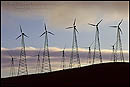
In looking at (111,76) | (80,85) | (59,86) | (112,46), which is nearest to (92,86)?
(80,85)

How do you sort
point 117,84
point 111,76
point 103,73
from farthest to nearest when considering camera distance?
point 103,73 → point 111,76 → point 117,84

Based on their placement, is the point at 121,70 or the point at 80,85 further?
the point at 121,70

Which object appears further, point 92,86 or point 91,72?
point 91,72

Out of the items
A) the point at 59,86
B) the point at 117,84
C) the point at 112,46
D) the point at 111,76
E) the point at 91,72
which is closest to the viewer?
the point at 117,84

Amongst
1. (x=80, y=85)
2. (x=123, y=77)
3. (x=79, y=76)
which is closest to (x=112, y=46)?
(x=79, y=76)

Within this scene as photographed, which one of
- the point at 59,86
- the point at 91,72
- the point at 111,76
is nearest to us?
the point at 59,86

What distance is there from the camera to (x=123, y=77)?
78.7 meters

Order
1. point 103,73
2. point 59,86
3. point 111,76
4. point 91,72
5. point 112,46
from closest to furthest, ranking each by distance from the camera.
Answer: point 59,86 < point 111,76 < point 103,73 < point 91,72 < point 112,46

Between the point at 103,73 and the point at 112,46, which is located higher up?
the point at 112,46

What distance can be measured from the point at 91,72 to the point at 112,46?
26.1 metres

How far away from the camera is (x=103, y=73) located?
289 feet

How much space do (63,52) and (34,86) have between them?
4706 centimetres

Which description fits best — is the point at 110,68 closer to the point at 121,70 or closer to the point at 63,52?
the point at 121,70

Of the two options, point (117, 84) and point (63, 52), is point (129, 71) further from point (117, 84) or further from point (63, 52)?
point (63, 52)
